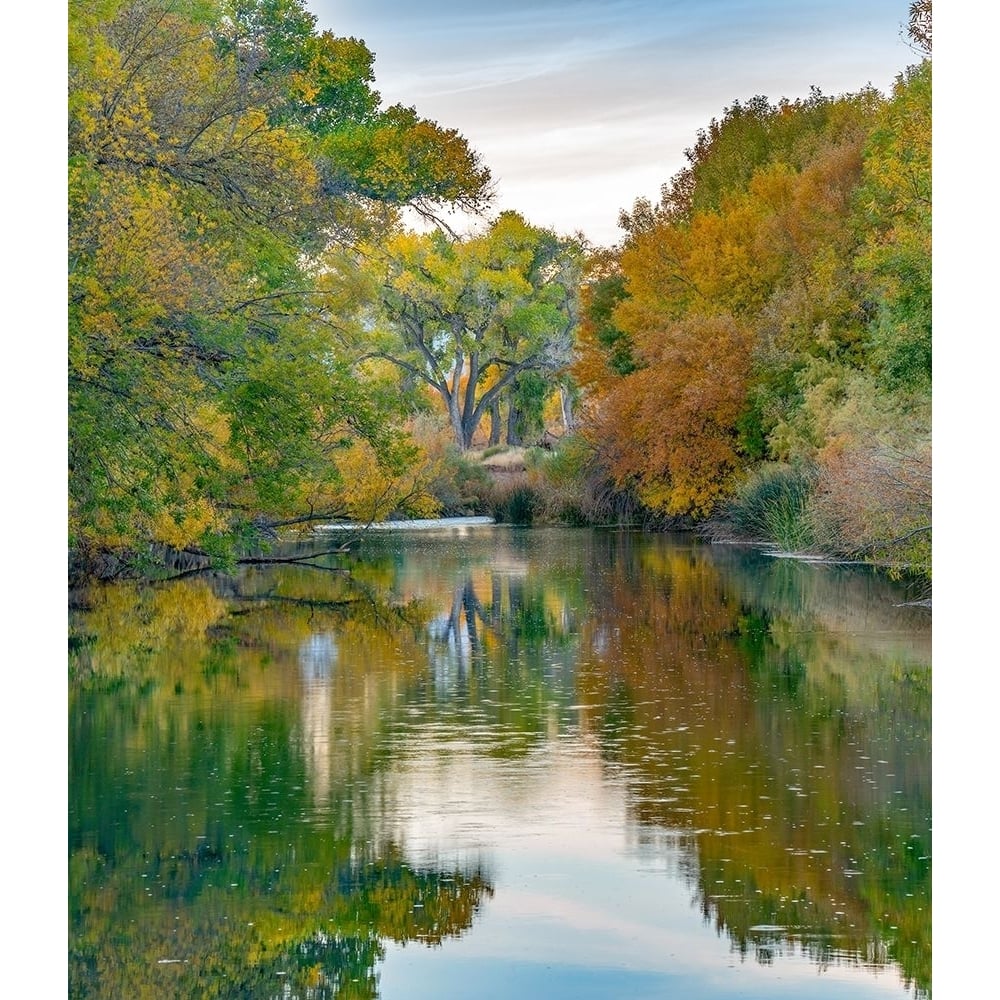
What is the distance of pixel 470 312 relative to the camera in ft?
209

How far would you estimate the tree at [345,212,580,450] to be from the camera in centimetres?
6197

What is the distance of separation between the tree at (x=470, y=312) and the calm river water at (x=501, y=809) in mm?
40916

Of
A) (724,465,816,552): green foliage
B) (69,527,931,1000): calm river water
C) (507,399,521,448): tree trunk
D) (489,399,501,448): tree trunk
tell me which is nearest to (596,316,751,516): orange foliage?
(724,465,816,552): green foliage

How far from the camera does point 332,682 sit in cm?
1700

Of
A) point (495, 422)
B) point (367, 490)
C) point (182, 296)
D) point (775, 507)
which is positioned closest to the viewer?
point (182, 296)

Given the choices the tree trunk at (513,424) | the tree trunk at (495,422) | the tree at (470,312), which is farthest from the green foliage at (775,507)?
the tree trunk at (513,424)

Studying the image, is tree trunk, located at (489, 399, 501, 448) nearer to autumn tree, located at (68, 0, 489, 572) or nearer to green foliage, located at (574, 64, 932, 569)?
green foliage, located at (574, 64, 932, 569)

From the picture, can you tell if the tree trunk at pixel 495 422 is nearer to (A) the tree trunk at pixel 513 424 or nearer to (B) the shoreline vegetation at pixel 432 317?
(B) the shoreline vegetation at pixel 432 317

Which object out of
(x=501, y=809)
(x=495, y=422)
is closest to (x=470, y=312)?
(x=495, y=422)

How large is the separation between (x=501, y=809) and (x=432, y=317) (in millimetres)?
52937

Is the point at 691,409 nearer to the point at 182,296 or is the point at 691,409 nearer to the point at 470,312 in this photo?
the point at 470,312

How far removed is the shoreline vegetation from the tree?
14 cm
